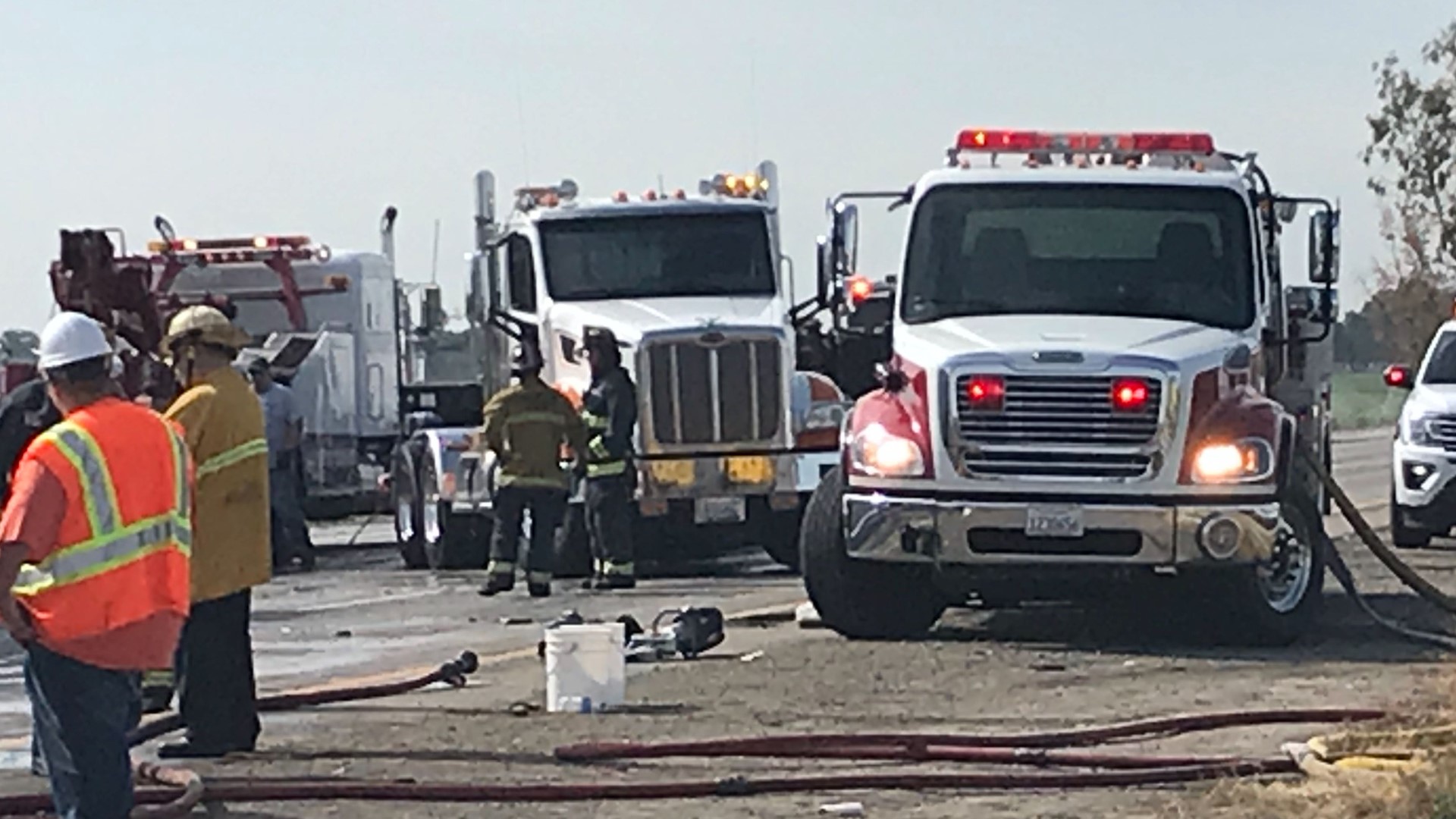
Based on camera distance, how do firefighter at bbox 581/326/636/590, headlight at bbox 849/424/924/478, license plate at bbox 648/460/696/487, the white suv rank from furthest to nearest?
the white suv → license plate at bbox 648/460/696/487 → firefighter at bbox 581/326/636/590 → headlight at bbox 849/424/924/478

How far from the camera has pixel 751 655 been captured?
48.8 feet

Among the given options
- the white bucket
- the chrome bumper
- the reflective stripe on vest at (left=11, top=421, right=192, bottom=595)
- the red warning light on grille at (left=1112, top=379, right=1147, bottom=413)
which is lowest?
the chrome bumper

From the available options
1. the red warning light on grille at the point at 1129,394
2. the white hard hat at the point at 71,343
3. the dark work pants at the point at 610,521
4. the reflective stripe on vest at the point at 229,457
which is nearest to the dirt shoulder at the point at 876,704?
the reflective stripe on vest at the point at 229,457

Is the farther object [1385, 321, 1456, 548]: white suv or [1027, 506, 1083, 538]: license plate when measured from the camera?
[1385, 321, 1456, 548]: white suv

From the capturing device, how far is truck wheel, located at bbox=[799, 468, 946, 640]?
50.3 ft

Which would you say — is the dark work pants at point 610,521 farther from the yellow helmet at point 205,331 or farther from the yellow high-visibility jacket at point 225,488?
the yellow high-visibility jacket at point 225,488

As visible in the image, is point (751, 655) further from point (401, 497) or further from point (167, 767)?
point (401, 497)

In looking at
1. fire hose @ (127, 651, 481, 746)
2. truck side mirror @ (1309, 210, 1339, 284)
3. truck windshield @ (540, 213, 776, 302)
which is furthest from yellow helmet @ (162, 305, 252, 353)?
truck windshield @ (540, 213, 776, 302)

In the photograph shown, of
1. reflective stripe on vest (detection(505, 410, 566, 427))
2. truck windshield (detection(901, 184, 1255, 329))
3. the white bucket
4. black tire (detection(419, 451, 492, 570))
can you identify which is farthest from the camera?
black tire (detection(419, 451, 492, 570))

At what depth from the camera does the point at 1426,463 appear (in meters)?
22.1

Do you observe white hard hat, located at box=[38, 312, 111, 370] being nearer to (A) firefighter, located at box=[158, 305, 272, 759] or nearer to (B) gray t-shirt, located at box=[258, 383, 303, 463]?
(A) firefighter, located at box=[158, 305, 272, 759]

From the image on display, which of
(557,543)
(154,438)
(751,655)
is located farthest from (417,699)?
(557,543)

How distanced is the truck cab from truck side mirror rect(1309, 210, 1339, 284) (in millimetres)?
6301

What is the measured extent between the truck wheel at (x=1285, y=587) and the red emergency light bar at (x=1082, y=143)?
211 centimetres
